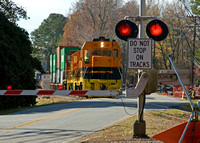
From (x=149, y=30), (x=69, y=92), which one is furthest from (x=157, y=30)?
(x=69, y=92)

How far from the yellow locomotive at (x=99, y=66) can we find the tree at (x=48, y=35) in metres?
89.3

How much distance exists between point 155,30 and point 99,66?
18818 mm

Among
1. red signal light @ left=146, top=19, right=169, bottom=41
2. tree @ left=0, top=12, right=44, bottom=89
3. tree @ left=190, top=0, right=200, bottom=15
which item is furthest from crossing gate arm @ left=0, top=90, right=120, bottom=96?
tree @ left=190, top=0, right=200, bottom=15

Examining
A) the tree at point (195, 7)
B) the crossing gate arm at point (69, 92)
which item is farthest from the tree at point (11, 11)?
the tree at point (195, 7)

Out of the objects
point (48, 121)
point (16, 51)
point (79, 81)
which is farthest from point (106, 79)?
point (48, 121)

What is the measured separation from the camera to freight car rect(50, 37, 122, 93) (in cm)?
2880

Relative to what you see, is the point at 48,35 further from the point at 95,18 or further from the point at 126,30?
the point at 126,30

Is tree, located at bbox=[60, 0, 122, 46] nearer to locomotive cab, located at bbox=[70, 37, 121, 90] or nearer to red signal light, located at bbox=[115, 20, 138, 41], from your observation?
locomotive cab, located at bbox=[70, 37, 121, 90]

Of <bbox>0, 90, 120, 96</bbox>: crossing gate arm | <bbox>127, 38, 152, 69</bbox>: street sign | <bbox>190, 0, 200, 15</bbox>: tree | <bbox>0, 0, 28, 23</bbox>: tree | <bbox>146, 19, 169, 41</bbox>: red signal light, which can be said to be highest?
<bbox>190, 0, 200, 15</bbox>: tree

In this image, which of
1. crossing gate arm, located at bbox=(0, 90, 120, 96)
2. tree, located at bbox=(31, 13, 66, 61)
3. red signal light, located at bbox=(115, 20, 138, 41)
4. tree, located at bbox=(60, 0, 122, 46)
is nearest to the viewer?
red signal light, located at bbox=(115, 20, 138, 41)

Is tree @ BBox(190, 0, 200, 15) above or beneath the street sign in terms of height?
above

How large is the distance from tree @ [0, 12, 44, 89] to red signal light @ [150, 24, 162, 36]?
537 inches

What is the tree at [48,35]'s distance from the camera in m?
121

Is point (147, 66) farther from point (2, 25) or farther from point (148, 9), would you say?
point (148, 9)
